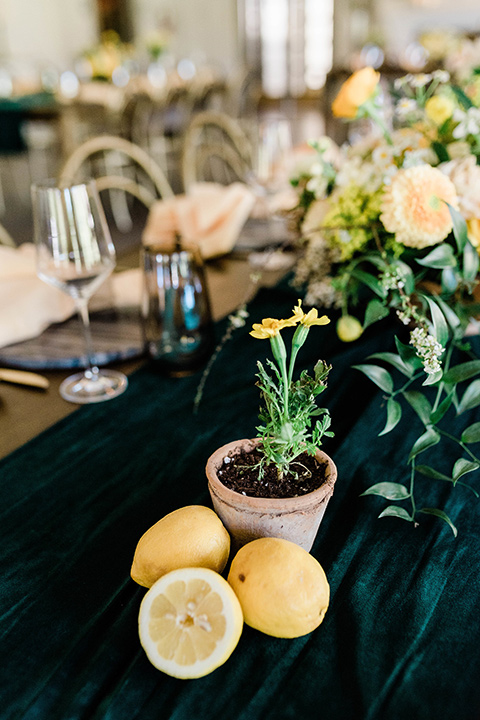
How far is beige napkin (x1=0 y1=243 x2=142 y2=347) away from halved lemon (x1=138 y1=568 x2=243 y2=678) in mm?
649

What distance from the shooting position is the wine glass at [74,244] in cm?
82

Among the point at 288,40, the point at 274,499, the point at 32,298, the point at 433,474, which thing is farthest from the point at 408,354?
the point at 288,40

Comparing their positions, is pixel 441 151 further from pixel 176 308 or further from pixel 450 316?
pixel 176 308

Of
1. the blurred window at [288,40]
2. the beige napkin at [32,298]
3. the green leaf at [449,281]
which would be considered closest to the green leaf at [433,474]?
the green leaf at [449,281]

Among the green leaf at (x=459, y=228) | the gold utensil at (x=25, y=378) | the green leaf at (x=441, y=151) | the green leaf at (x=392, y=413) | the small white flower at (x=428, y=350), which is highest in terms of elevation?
the green leaf at (x=441, y=151)

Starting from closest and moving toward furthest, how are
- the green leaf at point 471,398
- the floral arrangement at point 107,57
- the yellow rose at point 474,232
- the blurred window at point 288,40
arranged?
the green leaf at point 471,398
the yellow rose at point 474,232
the floral arrangement at point 107,57
the blurred window at point 288,40

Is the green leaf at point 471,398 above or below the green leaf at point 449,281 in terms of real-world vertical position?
below

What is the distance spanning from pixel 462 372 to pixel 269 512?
0.91 ft

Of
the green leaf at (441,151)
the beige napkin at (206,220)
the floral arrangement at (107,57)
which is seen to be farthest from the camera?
the floral arrangement at (107,57)

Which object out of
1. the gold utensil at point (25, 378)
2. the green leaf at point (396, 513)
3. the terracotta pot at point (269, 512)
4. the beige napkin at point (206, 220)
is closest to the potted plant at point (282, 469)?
the terracotta pot at point (269, 512)

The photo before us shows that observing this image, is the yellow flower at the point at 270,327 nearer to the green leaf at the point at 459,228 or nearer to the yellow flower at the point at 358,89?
the green leaf at the point at 459,228

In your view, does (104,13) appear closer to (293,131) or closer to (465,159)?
(293,131)

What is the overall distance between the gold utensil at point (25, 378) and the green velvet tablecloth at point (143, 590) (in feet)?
0.36

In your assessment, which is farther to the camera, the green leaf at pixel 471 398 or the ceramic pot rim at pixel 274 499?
the green leaf at pixel 471 398
